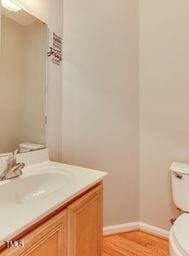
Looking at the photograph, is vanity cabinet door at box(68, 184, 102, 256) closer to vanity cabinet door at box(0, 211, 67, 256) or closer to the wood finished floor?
vanity cabinet door at box(0, 211, 67, 256)

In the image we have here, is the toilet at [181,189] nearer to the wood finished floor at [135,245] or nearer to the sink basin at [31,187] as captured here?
the wood finished floor at [135,245]

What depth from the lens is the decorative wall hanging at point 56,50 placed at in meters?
1.56

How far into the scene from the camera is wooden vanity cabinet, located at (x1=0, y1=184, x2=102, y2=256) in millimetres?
717

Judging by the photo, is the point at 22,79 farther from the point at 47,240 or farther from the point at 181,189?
the point at 181,189

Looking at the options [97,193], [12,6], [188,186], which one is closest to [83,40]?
[12,6]

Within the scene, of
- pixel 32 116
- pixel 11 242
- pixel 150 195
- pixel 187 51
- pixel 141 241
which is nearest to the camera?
pixel 11 242

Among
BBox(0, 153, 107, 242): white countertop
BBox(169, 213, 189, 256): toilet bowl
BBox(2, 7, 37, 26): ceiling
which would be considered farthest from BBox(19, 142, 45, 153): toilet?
BBox(169, 213, 189, 256): toilet bowl

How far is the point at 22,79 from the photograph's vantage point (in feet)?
4.42

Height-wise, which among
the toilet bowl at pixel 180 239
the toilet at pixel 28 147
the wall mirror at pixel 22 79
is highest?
the wall mirror at pixel 22 79

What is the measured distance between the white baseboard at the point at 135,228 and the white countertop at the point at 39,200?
966 mm

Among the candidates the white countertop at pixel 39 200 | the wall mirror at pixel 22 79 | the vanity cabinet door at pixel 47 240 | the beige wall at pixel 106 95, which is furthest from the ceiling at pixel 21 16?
the vanity cabinet door at pixel 47 240

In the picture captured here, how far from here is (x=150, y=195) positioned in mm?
1942

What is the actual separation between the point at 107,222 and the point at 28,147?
1.08 metres

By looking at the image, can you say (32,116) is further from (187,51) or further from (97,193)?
(187,51)
